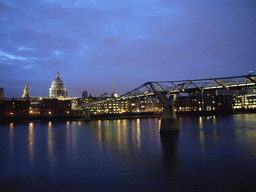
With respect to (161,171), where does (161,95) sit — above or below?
above

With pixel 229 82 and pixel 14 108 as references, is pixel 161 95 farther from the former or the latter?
pixel 14 108

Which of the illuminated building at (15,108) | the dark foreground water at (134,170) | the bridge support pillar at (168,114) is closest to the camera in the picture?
the dark foreground water at (134,170)

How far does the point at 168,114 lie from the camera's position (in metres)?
35.1

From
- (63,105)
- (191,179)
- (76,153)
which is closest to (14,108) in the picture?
(63,105)

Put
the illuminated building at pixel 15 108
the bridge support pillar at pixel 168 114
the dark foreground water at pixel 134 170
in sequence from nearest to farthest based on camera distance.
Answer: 1. the dark foreground water at pixel 134 170
2. the bridge support pillar at pixel 168 114
3. the illuminated building at pixel 15 108

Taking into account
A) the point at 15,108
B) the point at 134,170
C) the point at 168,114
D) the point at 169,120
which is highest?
the point at 15,108

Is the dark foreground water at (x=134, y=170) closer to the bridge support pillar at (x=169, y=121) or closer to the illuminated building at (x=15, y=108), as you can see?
the bridge support pillar at (x=169, y=121)

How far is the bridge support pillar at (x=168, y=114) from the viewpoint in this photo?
1371 inches

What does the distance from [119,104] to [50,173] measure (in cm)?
15473

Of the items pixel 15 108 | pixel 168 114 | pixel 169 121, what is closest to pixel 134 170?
pixel 168 114

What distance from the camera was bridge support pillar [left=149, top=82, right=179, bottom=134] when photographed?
34812 millimetres

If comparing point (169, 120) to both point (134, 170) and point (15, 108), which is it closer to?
point (134, 170)

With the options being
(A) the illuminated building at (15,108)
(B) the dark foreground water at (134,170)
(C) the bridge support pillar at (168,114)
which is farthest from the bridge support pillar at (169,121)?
(A) the illuminated building at (15,108)

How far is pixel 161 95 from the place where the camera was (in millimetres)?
35156
